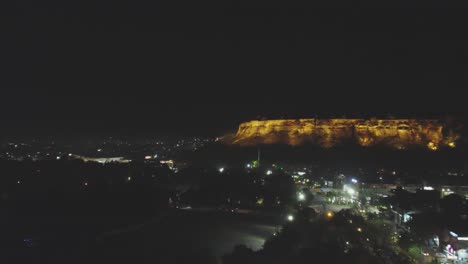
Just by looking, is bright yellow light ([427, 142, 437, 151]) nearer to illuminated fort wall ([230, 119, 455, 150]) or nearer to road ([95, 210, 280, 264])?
illuminated fort wall ([230, 119, 455, 150])

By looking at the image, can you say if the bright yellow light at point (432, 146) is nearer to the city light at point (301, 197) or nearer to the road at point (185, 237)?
the city light at point (301, 197)

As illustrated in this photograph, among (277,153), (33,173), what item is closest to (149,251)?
(33,173)

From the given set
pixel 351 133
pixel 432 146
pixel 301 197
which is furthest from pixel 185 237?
pixel 351 133

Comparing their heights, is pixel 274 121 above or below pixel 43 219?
above

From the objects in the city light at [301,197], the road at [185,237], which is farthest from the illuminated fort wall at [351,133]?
the road at [185,237]

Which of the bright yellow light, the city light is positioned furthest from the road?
the bright yellow light

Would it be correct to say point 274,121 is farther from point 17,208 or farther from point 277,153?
point 17,208

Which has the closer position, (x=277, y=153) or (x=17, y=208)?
(x=17, y=208)
